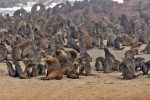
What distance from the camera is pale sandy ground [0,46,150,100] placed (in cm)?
991

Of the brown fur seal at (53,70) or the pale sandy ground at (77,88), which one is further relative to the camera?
the brown fur seal at (53,70)

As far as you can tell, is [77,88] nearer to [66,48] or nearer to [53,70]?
[53,70]

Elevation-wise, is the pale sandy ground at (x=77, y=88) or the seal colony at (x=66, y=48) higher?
the seal colony at (x=66, y=48)

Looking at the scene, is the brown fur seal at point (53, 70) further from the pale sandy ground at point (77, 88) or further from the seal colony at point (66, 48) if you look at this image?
the pale sandy ground at point (77, 88)

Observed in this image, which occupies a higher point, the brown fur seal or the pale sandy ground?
the brown fur seal

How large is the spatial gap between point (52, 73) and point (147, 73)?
3208mm

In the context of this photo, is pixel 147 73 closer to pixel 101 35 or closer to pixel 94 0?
pixel 101 35

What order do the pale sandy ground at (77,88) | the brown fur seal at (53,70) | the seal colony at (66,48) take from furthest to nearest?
1. the seal colony at (66,48)
2. the brown fur seal at (53,70)
3. the pale sandy ground at (77,88)

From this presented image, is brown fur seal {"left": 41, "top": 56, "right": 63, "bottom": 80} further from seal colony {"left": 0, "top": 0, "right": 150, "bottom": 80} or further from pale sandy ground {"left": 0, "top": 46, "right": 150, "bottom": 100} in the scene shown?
pale sandy ground {"left": 0, "top": 46, "right": 150, "bottom": 100}

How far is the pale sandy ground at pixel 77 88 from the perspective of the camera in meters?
9.91

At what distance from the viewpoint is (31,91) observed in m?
10.4

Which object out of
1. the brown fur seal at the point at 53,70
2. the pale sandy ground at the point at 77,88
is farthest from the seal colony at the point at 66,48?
the pale sandy ground at the point at 77,88

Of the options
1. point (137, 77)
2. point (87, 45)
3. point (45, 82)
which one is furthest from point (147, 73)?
point (87, 45)

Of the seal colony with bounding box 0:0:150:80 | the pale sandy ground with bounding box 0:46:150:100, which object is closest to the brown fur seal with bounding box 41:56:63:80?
the seal colony with bounding box 0:0:150:80
